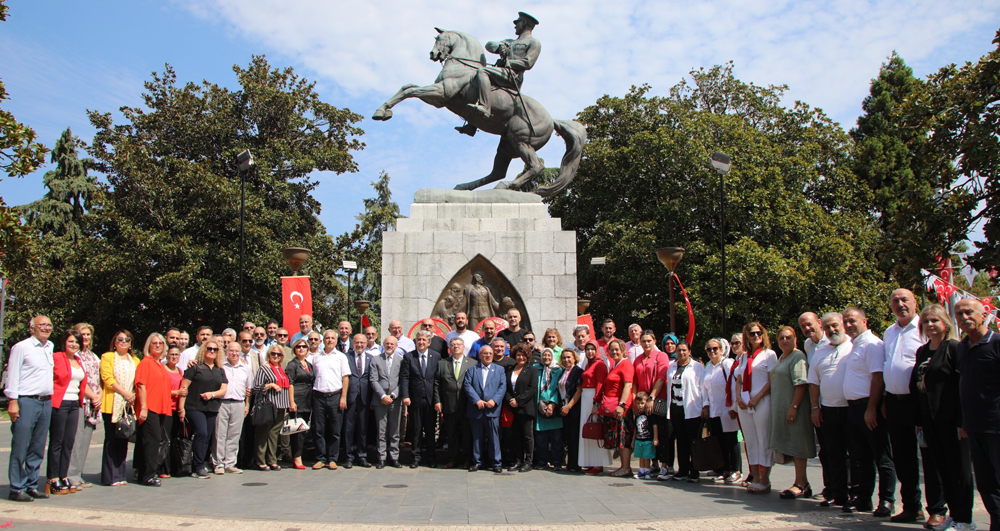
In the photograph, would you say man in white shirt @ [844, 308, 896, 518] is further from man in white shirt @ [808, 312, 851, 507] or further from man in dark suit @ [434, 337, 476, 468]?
man in dark suit @ [434, 337, 476, 468]

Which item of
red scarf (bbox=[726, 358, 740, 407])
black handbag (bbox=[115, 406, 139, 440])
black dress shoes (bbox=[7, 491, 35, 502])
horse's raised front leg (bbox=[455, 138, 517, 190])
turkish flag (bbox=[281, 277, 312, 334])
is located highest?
horse's raised front leg (bbox=[455, 138, 517, 190])

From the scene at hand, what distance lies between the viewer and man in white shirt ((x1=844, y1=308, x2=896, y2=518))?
5.78 meters

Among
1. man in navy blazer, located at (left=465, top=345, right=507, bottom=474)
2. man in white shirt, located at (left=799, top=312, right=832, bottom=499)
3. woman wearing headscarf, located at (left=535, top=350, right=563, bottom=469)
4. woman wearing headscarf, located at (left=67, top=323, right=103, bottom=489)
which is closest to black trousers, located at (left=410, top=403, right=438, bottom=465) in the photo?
man in navy blazer, located at (left=465, top=345, right=507, bottom=474)

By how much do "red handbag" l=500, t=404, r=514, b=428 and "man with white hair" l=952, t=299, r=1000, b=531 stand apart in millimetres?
4766

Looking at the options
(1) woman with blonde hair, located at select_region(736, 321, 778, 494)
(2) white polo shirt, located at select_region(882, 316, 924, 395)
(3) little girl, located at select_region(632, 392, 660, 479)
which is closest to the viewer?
(2) white polo shirt, located at select_region(882, 316, 924, 395)

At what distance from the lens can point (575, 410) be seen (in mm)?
8539

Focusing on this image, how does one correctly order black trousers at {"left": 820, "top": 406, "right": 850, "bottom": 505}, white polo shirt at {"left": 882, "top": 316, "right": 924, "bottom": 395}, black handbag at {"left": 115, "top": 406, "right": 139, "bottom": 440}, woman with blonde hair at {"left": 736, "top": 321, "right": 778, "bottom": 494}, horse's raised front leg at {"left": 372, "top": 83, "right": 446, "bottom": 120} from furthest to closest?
horse's raised front leg at {"left": 372, "top": 83, "right": 446, "bottom": 120}
black handbag at {"left": 115, "top": 406, "right": 139, "bottom": 440}
woman with blonde hair at {"left": 736, "top": 321, "right": 778, "bottom": 494}
black trousers at {"left": 820, "top": 406, "right": 850, "bottom": 505}
white polo shirt at {"left": 882, "top": 316, "right": 924, "bottom": 395}

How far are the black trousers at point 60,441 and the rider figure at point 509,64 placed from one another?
701cm

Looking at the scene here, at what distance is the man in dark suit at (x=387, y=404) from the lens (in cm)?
860

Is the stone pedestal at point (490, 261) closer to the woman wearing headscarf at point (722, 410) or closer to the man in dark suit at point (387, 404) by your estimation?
the man in dark suit at point (387, 404)

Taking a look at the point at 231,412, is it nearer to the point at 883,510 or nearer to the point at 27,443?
the point at 27,443

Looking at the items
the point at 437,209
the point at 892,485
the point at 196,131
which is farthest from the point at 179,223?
the point at 892,485

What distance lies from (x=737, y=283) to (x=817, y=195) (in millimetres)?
6682

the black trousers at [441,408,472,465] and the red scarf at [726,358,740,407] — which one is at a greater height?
the red scarf at [726,358,740,407]
